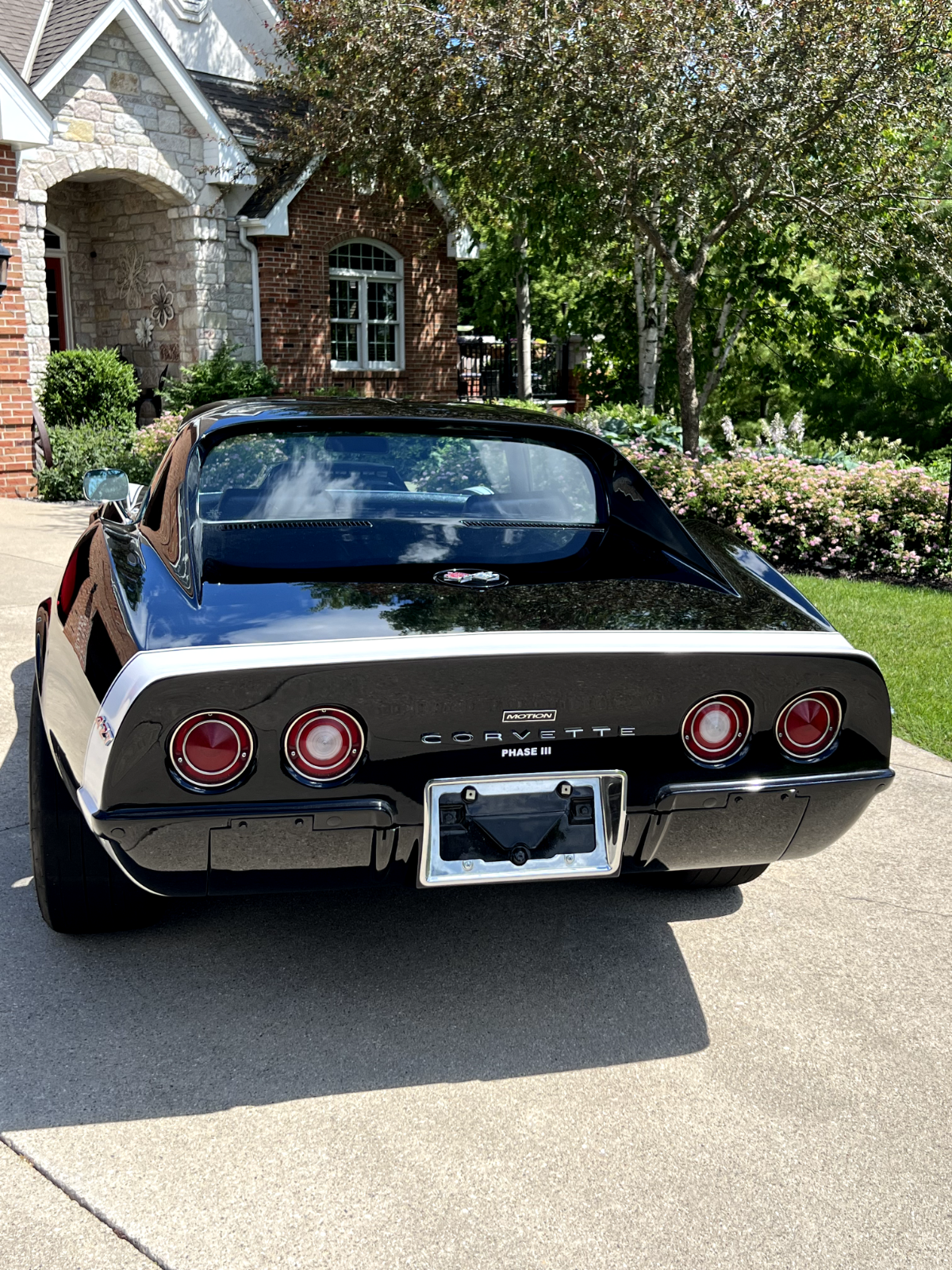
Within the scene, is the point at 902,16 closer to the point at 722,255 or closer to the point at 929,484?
the point at 929,484

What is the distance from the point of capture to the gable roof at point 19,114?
13.5 metres

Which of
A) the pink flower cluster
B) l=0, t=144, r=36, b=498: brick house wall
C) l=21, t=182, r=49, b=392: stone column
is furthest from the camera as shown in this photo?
l=21, t=182, r=49, b=392: stone column

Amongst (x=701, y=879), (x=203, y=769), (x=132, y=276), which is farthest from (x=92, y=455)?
(x=203, y=769)

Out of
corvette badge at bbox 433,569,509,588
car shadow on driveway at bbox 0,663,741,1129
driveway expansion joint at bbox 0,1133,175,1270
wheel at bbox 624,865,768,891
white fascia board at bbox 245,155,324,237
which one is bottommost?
driveway expansion joint at bbox 0,1133,175,1270

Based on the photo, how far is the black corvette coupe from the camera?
8.70 feet

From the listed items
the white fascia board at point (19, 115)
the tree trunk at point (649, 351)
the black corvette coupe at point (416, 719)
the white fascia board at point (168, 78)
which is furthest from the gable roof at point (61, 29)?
the black corvette coupe at point (416, 719)

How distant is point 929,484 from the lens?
32.7ft

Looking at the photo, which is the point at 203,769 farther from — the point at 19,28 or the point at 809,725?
the point at 19,28

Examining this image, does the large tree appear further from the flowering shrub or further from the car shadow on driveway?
the car shadow on driveway

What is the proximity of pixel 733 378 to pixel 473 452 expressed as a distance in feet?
51.1

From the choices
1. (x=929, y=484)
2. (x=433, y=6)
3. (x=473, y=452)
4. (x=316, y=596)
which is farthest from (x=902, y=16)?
(x=316, y=596)

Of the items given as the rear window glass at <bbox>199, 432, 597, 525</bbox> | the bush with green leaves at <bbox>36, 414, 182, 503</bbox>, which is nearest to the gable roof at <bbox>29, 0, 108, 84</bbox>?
the bush with green leaves at <bbox>36, 414, 182, 503</bbox>

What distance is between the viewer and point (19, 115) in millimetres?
13602

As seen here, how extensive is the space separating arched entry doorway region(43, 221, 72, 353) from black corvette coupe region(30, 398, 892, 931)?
55.1 feet
